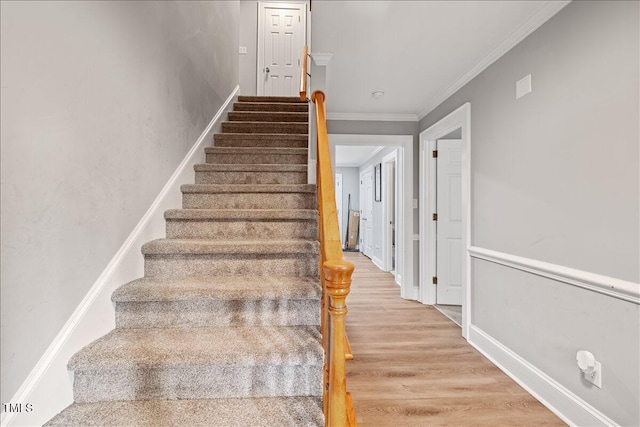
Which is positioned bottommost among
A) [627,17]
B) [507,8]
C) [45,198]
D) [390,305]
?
[390,305]

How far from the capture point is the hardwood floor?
5.43 ft

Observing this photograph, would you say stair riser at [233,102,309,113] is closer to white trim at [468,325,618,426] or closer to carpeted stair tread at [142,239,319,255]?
carpeted stair tread at [142,239,319,255]

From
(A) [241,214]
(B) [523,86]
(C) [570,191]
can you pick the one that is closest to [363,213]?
(B) [523,86]

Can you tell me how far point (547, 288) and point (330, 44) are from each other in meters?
2.18

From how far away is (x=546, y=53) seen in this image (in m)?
1.81

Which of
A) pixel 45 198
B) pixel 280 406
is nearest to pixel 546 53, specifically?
pixel 280 406

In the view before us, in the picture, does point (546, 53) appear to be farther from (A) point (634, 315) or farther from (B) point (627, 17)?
(A) point (634, 315)

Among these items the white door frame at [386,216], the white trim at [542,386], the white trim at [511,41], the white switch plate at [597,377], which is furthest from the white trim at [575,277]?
the white door frame at [386,216]

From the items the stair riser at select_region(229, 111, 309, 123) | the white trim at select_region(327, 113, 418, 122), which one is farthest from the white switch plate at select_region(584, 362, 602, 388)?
the white trim at select_region(327, 113, 418, 122)

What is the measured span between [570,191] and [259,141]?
230 centimetres

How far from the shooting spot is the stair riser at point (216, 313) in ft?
4.74

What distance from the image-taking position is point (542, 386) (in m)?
1.81
